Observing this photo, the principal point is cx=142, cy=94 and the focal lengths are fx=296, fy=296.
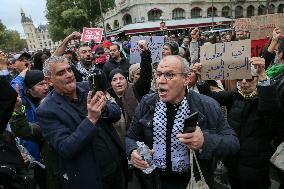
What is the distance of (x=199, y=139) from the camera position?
2066 mm

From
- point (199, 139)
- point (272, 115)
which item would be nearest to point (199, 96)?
point (199, 139)

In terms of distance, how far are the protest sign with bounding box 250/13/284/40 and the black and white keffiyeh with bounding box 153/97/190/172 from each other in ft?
10.1

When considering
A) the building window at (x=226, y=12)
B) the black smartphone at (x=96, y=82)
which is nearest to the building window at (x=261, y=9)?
the building window at (x=226, y=12)

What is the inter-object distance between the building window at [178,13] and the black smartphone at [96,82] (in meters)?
40.3

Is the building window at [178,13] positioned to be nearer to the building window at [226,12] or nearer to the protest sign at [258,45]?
the building window at [226,12]

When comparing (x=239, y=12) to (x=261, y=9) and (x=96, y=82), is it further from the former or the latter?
(x=96, y=82)

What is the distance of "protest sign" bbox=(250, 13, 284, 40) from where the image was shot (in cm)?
492

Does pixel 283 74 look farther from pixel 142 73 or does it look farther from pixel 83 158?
pixel 83 158

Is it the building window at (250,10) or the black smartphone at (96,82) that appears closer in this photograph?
the black smartphone at (96,82)

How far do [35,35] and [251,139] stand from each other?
577ft

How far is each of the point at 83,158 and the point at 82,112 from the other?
0.42m

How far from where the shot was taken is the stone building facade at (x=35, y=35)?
6442 inches

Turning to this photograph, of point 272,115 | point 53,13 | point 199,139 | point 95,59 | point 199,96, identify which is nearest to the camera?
point 199,139

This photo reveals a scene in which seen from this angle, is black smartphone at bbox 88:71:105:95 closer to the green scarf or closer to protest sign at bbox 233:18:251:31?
the green scarf
